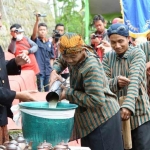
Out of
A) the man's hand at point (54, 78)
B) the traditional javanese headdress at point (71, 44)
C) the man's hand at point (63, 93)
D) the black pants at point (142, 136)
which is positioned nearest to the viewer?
the traditional javanese headdress at point (71, 44)

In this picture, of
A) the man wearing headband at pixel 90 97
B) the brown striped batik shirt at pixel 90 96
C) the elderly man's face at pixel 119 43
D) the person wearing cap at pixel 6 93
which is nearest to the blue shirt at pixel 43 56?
the person wearing cap at pixel 6 93

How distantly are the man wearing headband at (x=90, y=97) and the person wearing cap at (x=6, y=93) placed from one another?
13.9 inches

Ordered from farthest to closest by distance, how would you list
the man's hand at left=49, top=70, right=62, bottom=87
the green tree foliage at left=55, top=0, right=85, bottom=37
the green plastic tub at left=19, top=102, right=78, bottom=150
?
the green tree foliage at left=55, top=0, right=85, bottom=37, the man's hand at left=49, top=70, right=62, bottom=87, the green plastic tub at left=19, top=102, right=78, bottom=150

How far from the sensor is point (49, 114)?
8.43 ft

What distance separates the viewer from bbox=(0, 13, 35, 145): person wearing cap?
2.98m

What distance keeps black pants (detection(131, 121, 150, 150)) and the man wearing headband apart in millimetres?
417

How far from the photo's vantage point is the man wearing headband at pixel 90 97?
293 cm

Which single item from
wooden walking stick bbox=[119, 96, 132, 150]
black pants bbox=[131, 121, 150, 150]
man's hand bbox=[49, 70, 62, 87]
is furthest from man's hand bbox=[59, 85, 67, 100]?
black pants bbox=[131, 121, 150, 150]

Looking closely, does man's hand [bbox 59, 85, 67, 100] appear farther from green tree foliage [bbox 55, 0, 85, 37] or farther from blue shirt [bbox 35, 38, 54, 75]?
green tree foliage [bbox 55, 0, 85, 37]

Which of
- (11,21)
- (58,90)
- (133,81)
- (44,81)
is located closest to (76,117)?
(58,90)

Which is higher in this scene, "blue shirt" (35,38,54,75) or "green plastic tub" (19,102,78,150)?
"blue shirt" (35,38,54,75)

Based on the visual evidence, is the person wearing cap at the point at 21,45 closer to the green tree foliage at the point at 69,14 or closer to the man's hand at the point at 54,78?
the man's hand at the point at 54,78

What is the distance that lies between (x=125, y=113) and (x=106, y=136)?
298mm

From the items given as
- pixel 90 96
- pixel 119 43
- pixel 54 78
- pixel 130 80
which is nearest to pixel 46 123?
pixel 90 96
